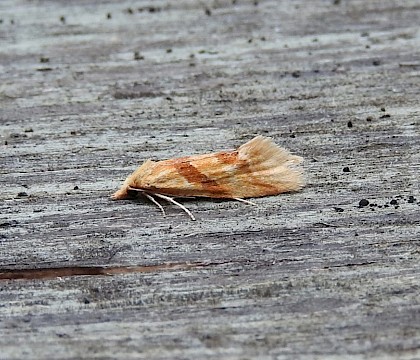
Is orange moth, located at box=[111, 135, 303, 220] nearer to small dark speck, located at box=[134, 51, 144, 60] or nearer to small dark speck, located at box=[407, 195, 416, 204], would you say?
small dark speck, located at box=[407, 195, 416, 204]

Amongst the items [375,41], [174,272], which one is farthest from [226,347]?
[375,41]

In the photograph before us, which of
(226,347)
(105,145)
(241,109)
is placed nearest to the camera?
(226,347)

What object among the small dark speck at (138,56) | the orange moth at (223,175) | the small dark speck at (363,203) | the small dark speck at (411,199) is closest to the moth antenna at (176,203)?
the orange moth at (223,175)

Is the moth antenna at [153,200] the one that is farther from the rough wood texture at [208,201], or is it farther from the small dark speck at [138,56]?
the small dark speck at [138,56]

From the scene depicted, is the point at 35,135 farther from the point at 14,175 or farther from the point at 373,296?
the point at 373,296

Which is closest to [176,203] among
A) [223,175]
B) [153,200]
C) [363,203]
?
[153,200]
